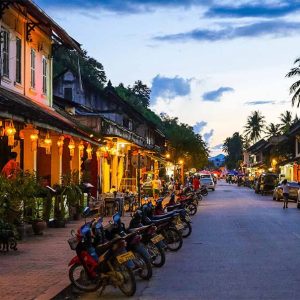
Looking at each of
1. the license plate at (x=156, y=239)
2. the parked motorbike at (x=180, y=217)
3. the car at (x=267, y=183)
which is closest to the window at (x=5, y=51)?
the parked motorbike at (x=180, y=217)

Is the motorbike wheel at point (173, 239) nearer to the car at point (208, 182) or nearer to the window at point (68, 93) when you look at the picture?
the window at point (68, 93)

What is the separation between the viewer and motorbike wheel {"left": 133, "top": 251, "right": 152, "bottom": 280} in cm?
1118

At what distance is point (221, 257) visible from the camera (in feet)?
47.1

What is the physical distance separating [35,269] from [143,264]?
2083mm

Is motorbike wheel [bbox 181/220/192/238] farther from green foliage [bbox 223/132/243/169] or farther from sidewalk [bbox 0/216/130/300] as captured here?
green foliage [bbox 223/132/243/169]

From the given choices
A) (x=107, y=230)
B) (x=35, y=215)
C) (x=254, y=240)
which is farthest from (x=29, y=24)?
(x=107, y=230)

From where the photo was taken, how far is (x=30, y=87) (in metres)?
24.1

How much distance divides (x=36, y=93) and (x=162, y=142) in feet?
208

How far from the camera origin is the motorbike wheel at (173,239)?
619 inches

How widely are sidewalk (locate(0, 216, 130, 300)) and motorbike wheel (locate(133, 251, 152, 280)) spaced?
3.92 ft

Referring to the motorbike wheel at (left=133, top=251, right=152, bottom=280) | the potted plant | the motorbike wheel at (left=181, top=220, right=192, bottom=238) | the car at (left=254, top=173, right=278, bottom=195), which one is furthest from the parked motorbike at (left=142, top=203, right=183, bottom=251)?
the car at (left=254, top=173, right=278, bottom=195)

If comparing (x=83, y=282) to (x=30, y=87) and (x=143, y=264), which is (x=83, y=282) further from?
(x=30, y=87)

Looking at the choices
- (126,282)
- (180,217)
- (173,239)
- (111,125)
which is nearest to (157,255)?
(173,239)

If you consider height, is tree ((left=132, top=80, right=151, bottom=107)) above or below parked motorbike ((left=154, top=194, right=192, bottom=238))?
above
